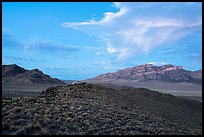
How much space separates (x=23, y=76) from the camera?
10850 centimetres

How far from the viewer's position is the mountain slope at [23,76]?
Answer: 10350cm

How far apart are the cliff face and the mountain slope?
7044cm

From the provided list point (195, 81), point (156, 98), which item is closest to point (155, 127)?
point (156, 98)

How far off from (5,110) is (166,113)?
1414cm

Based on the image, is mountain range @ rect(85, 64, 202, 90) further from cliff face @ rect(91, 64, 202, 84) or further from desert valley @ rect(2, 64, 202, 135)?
desert valley @ rect(2, 64, 202, 135)

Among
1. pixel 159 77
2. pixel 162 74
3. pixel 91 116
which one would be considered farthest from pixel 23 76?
pixel 91 116

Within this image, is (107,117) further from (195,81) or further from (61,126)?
(195,81)

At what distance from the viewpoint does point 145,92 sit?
34750 millimetres

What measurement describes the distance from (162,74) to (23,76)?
86.4 m

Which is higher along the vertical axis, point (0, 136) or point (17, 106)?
point (17, 106)

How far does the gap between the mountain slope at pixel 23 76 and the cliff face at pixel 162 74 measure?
7044cm

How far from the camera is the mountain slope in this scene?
104 meters

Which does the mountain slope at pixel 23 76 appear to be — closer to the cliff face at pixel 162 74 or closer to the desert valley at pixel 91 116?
the cliff face at pixel 162 74

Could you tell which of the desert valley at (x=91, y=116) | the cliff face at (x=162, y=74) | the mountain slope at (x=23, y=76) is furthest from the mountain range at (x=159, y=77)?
the desert valley at (x=91, y=116)
